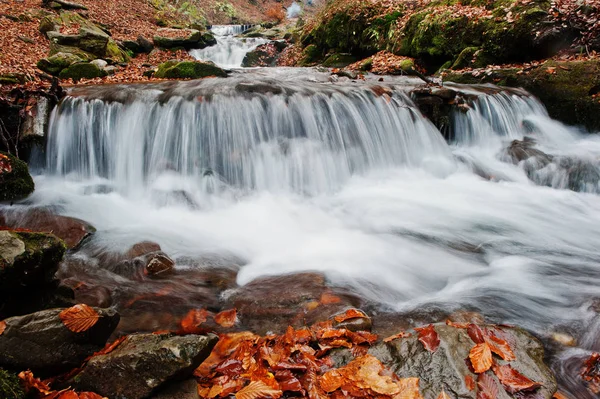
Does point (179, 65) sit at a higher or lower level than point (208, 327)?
higher

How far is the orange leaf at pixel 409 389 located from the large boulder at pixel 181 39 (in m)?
17.5

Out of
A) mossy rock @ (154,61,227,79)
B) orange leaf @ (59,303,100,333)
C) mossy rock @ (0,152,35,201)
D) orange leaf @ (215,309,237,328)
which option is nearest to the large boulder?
mossy rock @ (154,61,227,79)

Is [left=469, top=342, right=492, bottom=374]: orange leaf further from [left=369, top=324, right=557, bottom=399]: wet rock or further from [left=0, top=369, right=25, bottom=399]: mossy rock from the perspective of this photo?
[left=0, top=369, right=25, bottom=399]: mossy rock

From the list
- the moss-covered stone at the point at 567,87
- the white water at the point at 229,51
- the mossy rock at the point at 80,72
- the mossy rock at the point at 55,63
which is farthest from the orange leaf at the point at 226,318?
the white water at the point at 229,51

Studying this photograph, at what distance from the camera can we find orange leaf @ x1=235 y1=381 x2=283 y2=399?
2025 millimetres

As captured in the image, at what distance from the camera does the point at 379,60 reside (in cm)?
1362

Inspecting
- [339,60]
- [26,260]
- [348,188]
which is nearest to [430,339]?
[26,260]

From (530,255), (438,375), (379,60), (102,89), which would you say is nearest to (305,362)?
(438,375)

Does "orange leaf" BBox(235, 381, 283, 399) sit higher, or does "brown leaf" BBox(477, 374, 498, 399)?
"brown leaf" BBox(477, 374, 498, 399)

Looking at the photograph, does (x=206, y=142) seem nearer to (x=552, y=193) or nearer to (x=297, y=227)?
(x=297, y=227)

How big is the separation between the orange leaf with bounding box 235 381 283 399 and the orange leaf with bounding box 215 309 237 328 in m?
0.99

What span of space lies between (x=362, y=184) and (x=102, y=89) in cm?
609

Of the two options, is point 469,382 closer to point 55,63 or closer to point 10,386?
point 10,386

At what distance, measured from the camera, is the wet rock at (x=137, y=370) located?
1.89m
